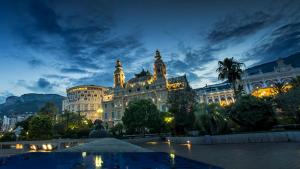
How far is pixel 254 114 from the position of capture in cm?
2920

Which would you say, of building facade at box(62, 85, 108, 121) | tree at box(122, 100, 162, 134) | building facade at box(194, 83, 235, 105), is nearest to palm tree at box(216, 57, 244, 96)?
tree at box(122, 100, 162, 134)

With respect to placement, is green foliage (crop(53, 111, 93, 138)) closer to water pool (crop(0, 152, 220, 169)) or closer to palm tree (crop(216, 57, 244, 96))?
water pool (crop(0, 152, 220, 169))

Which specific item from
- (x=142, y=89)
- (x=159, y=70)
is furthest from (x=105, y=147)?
(x=159, y=70)

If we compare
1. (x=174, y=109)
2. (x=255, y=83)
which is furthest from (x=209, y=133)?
(x=255, y=83)

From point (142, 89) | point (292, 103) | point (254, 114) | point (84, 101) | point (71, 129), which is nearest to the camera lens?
point (254, 114)

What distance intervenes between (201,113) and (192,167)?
20346 mm

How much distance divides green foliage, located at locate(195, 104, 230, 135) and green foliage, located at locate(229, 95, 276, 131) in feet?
8.28

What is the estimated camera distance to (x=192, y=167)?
38.7 feet

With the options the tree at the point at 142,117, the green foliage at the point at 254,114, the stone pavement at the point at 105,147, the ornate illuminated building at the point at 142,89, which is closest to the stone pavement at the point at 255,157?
the stone pavement at the point at 105,147

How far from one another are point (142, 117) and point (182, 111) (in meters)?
11.1

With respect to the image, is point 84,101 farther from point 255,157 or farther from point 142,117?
point 255,157

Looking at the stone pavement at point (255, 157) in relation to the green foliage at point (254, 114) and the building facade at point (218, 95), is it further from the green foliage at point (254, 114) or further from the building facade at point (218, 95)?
the building facade at point (218, 95)

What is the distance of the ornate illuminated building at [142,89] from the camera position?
9250cm

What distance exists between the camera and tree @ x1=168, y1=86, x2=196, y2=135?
4375 cm
